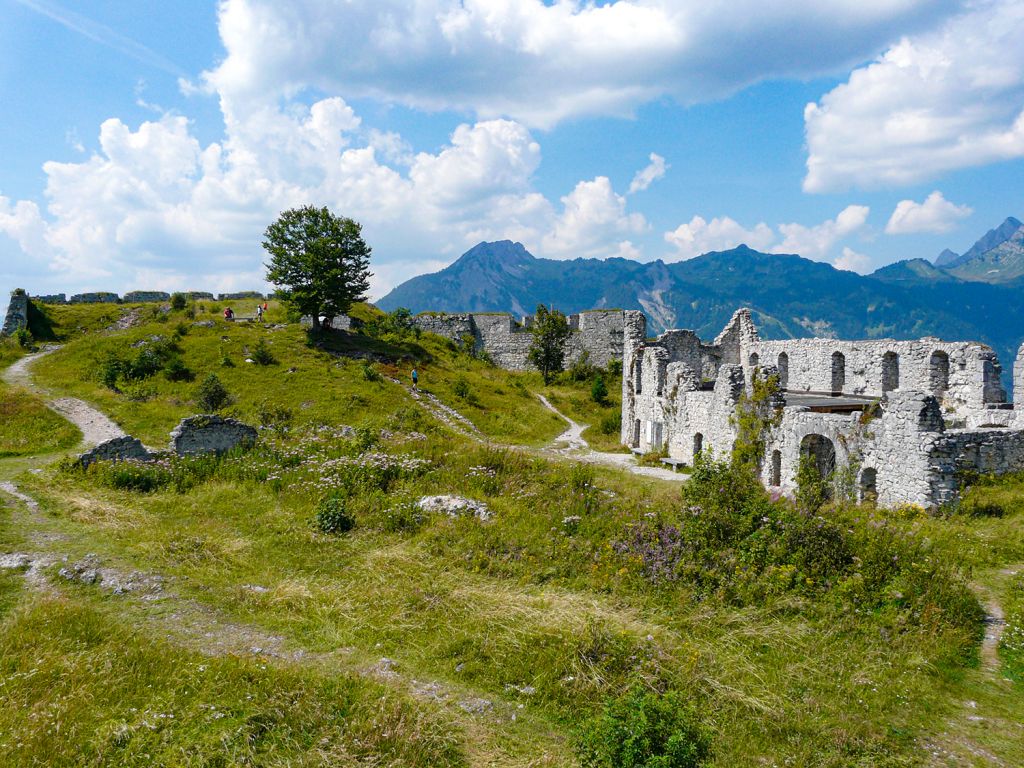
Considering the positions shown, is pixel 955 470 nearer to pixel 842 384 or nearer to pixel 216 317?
pixel 842 384

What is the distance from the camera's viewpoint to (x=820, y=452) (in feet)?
70.0

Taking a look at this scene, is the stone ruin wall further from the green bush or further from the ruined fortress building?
the green bush

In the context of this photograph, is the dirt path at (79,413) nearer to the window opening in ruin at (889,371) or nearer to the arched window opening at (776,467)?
the arched window opening at (776,467)

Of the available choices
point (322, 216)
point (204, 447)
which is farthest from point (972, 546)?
point (322, 216)

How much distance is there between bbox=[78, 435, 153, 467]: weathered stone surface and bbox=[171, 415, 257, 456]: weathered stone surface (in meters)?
1.17

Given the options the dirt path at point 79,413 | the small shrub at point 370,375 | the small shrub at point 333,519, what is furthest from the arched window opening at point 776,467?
the dirt path at point 79,413

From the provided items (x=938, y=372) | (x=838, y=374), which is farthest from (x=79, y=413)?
(x=938, y=372)

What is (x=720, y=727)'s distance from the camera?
7.92 meters

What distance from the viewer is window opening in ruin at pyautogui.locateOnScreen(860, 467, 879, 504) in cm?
1847

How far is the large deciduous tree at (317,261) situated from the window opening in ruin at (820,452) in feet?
116

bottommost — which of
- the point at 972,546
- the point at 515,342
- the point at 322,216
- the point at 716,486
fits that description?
the point at 972,546

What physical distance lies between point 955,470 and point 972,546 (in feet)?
12.3

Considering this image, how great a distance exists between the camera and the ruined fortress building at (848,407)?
17.2 meters

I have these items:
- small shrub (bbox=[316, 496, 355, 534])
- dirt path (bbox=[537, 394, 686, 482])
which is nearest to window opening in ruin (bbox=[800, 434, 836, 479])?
dirt path (bbox=[537, 394, 686, 482])
